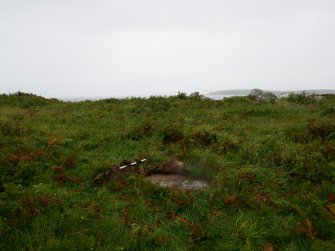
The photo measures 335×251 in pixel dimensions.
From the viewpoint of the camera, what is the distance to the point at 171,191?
276 inches

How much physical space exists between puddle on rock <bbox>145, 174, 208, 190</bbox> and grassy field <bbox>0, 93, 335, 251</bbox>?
0.30m

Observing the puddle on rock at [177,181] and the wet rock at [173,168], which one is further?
the wet rock at [173,168]

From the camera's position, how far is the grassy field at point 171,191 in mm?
5477

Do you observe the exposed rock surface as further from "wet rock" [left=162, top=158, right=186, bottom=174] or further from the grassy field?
the grassy field

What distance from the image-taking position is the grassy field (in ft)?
18.0

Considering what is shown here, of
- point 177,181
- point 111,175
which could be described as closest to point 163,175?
point 177,181

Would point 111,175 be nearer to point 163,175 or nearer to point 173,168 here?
point 163,175

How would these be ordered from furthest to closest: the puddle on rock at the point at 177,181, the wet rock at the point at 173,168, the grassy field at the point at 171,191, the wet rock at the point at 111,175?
the wet rock at the point at 173,168, the wet rock at the point at 111,175, the puddle on rock at the point at 177,181, the grassy field at the point at 171,191

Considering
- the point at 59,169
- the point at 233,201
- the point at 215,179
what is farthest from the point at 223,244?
the point at 59,169

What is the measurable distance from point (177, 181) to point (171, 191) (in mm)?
781

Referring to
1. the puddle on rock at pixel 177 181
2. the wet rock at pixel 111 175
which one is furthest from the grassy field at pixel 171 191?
the puddle on rock at pixel 177 181

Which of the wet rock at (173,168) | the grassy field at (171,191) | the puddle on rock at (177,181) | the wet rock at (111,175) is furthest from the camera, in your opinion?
the wet rock at (173,168)

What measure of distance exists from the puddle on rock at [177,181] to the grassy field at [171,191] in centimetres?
30

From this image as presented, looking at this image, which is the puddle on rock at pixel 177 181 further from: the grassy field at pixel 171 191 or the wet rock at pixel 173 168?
the grassy field at pixel 171 191
